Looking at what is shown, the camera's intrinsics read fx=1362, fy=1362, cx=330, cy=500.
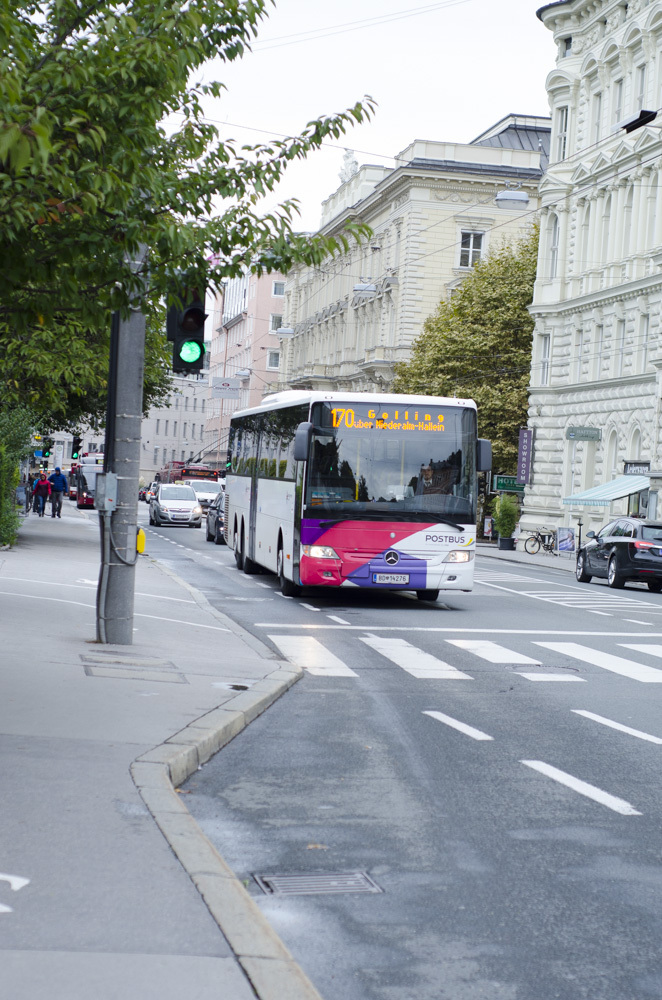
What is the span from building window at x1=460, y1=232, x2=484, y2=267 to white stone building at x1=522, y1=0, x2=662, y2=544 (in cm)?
1703

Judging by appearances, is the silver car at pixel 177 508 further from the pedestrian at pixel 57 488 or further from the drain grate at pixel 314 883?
the drain grate at pixel 314 883

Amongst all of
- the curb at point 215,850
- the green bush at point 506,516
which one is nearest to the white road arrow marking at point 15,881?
the curb at point 215,850

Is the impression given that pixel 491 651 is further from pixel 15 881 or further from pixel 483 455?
pixel 15 881

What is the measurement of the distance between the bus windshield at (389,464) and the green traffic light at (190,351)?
7866mm

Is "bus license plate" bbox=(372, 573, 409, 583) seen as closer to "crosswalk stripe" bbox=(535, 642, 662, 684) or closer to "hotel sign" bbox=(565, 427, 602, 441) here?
"crosswalk stripe" bbox=(535, 642, 662, 684)

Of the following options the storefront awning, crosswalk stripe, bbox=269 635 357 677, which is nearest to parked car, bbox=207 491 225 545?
the storefront awning

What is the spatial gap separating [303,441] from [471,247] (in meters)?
53.5

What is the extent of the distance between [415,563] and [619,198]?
1226 inches

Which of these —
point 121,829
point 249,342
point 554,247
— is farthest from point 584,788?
point 249,342

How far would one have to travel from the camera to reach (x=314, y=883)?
18.2 feet

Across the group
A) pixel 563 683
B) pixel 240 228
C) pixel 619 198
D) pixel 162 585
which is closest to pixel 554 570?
pixel 619 198

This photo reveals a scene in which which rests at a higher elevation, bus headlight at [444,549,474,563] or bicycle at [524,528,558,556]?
bus headlight at [444,549,474,563]

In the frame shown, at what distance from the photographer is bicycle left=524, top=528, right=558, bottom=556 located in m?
48.5

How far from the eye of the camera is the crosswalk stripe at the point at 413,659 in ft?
42.2
